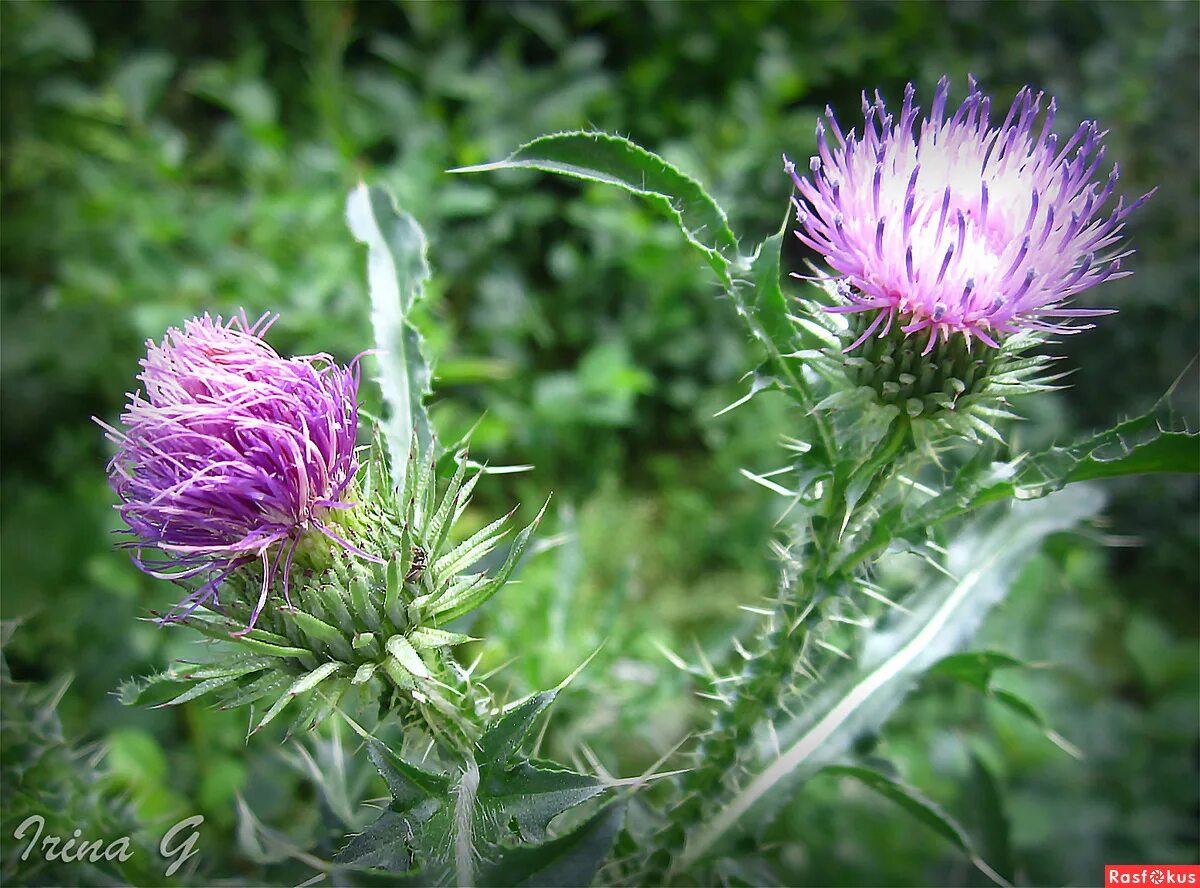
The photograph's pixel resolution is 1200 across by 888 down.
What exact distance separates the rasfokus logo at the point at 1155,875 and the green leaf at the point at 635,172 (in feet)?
6.47

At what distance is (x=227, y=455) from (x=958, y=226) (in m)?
1.05

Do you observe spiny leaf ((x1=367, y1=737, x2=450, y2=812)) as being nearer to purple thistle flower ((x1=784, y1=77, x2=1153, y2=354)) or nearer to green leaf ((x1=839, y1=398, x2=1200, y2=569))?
green leaf ((x1=839, y1=398, x2=1200, y2=569))

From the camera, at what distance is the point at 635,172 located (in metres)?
1.24

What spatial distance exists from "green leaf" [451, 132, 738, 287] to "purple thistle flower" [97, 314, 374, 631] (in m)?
0.43

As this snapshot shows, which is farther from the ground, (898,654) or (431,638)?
(431,638)

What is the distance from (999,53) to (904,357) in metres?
4.01

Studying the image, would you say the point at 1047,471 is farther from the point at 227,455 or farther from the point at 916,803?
the point at 227,455

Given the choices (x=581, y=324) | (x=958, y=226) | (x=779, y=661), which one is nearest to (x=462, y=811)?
(x=779, y=661)

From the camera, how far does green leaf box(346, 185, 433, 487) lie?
54.8 inches

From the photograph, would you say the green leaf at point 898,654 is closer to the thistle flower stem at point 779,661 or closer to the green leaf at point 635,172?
the thistle flower stem at point 779,661

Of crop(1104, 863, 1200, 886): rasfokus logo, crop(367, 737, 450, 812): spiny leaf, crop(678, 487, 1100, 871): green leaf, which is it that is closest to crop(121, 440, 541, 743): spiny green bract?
crop(367, 737, 450, 812): spiny leaf

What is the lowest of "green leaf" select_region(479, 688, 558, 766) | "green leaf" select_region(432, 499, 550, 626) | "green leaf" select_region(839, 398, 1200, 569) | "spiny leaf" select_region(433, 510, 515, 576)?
"green leaf" select_region(479, 688, 558, 766)

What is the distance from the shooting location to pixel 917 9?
14.1ft
